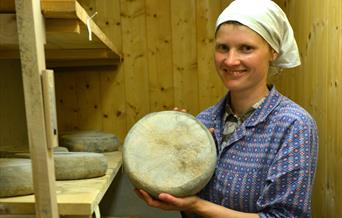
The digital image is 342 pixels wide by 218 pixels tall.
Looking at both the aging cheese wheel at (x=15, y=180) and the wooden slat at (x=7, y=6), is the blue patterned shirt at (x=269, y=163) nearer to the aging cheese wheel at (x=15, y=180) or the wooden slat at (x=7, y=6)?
the aging cheese wheel at (x=15, y=180)

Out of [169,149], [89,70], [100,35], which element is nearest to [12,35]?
[169,149]

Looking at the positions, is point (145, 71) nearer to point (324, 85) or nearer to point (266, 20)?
point (324, 85)

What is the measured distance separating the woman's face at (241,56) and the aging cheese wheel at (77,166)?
558 millimetres

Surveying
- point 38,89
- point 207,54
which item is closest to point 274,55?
point 38,89

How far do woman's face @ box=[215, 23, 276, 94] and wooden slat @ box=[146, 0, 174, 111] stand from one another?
4.75 feet

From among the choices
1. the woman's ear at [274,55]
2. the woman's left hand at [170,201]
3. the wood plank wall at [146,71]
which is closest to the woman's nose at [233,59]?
the woman's ear at [274,55]

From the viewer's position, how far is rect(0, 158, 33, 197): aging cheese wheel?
3.77 feet

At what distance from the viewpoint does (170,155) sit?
1176 millimetres

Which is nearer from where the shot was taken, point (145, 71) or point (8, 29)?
point (8, 29)

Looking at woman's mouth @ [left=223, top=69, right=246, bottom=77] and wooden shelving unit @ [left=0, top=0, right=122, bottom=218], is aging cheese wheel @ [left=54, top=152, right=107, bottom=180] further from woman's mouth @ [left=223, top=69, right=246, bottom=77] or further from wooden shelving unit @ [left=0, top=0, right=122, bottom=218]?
woman's mouth @ [left=223, top=69, right=246, bottom=77]

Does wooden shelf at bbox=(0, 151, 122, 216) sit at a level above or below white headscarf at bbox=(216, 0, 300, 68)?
below

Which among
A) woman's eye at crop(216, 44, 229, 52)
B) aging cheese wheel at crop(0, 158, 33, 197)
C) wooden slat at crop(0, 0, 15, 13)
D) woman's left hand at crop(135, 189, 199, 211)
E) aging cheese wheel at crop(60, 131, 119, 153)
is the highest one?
wooden slat at crop(0, 0, 15, 13)

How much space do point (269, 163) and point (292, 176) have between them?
2.9 inches

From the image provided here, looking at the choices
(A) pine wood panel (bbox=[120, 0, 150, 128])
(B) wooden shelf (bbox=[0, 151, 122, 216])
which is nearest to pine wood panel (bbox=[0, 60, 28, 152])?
(A) pine wood panel (bbox=[120, 0, 150, 128])
